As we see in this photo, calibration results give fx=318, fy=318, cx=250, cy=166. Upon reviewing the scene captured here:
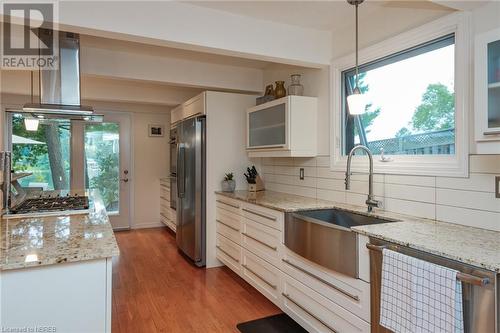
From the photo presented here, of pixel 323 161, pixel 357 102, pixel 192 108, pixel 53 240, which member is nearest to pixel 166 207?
pixel 192 108

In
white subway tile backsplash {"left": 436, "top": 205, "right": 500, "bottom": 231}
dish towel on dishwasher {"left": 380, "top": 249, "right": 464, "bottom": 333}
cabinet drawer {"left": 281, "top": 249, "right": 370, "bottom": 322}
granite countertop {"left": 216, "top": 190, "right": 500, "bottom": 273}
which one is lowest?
cabinet drawer {"left": 281, "top": 249, "right": 370, "bottom": 322}

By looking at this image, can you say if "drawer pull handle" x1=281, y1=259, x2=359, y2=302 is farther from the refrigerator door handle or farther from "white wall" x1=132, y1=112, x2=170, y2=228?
"white wall" x1=132, y1=112, x2=170, y2=228

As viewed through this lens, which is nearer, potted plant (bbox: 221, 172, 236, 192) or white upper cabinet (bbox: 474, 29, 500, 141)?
white upper cabinet (bbox: 474, 29, 500, 141)

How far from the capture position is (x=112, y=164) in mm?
5398

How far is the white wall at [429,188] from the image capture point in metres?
1.76

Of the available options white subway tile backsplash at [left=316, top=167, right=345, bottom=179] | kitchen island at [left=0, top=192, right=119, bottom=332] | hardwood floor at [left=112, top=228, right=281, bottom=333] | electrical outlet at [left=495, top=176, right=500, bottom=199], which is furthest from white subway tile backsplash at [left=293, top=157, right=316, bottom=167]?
kitchen island at [left=0, top=192, right=119, bottom=332]

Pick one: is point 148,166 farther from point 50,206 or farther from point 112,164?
point 50,206

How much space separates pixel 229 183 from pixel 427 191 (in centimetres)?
213

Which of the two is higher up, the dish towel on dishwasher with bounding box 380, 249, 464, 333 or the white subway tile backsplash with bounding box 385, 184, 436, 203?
the white subway tile backsplash with bounding box 385, 184, 436, 203

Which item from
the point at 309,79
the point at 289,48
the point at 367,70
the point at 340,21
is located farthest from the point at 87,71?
the point at 367,70

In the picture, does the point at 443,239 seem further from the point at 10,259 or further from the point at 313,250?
the point at 10,259

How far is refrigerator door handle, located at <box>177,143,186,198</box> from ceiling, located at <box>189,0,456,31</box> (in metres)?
1.90

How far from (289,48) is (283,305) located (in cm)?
215

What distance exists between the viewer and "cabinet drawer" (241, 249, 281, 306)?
101 inches
